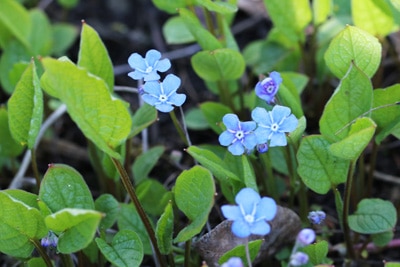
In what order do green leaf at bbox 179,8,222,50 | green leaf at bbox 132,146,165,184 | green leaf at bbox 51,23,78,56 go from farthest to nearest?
green leaf at bbox 51,23,78,56 < green leaf at bbox 132,146,165,184 < green leaf at bbox 179,8,222,50

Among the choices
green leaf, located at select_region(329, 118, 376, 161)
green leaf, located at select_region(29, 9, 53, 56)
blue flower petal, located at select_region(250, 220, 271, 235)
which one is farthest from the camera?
green leaf, located at select_region(29, 9, 53, 56)

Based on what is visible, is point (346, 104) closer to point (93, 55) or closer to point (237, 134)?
point (237, 134)

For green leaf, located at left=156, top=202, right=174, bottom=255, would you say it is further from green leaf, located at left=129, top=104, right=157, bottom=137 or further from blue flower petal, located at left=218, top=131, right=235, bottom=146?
green leaf, located at left=129, top=104, right=157, bottom=137

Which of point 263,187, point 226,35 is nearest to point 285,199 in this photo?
point 263,187

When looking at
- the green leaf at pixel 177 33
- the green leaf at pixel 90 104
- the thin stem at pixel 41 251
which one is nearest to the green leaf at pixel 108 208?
the thin stem at pixel 41 251

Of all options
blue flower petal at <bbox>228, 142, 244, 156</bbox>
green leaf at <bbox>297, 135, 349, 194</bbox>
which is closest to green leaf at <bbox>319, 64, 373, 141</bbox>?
green leaf at <bbox>297, 135, 349, 194</bbox>

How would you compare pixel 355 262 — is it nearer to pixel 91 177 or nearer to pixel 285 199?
pixel 285 199

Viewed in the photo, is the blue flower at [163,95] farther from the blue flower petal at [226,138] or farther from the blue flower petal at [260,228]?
the blue flower petal at [260,228]
